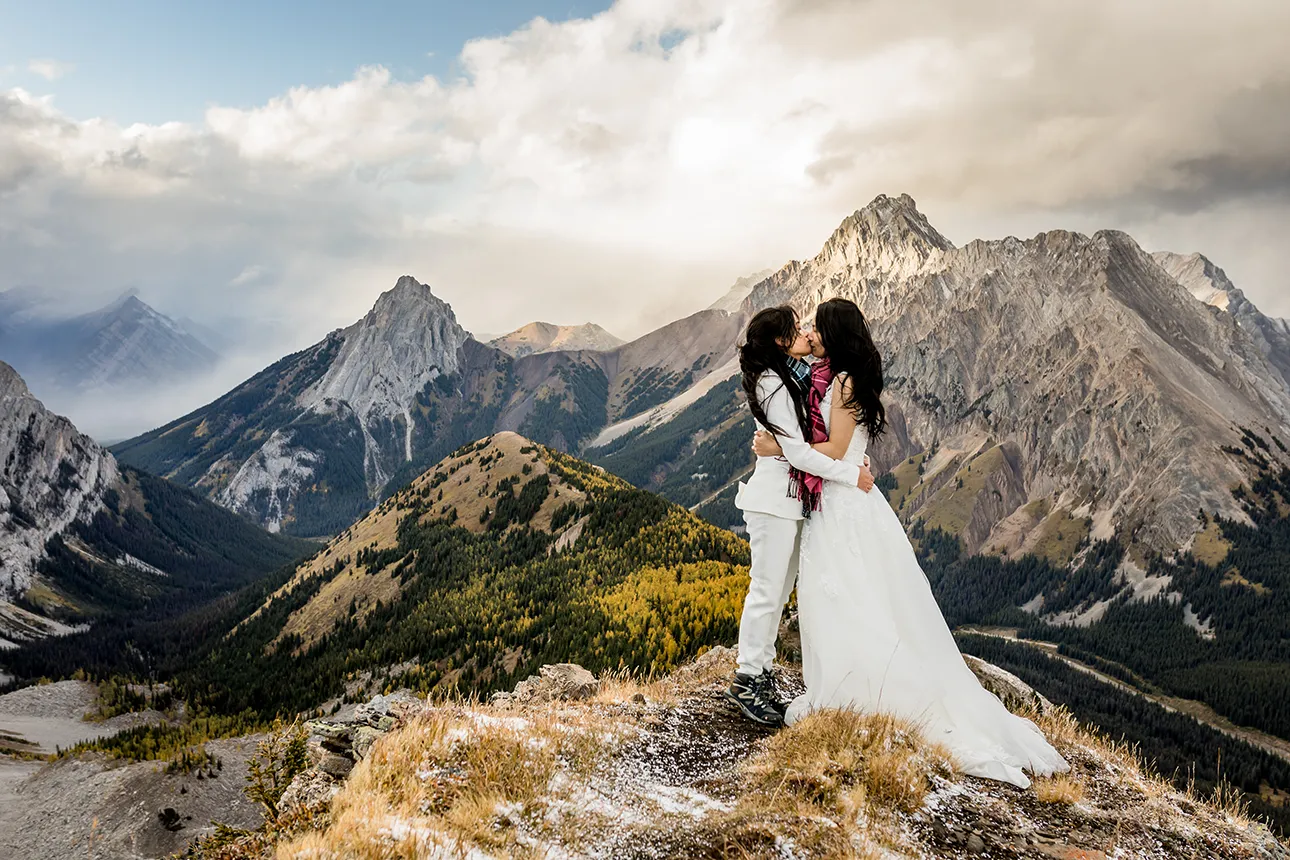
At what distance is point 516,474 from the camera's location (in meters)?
98.1

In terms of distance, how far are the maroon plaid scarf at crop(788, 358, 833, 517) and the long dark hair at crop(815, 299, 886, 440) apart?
0.19 metres

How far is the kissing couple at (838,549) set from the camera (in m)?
9.19

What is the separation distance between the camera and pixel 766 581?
32.2ft

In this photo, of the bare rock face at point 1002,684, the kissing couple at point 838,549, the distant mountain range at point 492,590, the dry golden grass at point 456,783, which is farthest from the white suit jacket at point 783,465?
the distant mountain range at point 492,590

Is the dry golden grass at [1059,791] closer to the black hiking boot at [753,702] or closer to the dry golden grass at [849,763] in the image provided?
the dry golden grass at [849,763]

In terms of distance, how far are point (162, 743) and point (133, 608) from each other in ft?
584

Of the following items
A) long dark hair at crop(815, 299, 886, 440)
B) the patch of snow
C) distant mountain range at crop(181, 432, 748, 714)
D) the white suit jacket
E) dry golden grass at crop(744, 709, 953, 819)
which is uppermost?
long dark hair at crop(815, 299, 886, 440)

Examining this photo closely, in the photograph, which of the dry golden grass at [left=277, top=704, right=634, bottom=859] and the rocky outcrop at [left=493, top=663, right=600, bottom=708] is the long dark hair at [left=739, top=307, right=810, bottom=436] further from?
the rocky outcrop at [left=493, top=663, right=600, bottom=708]

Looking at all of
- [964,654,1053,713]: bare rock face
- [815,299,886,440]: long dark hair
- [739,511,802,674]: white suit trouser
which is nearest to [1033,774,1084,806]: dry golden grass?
[739,511,802,674]: white suit trouser

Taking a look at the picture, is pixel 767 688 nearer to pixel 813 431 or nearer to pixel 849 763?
pixel 849 763

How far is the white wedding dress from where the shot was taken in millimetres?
8969

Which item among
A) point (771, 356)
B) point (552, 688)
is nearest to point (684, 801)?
point (771, 356)

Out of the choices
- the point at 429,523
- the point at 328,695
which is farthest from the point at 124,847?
the point at 429,523

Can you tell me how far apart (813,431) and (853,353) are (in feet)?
4.09
